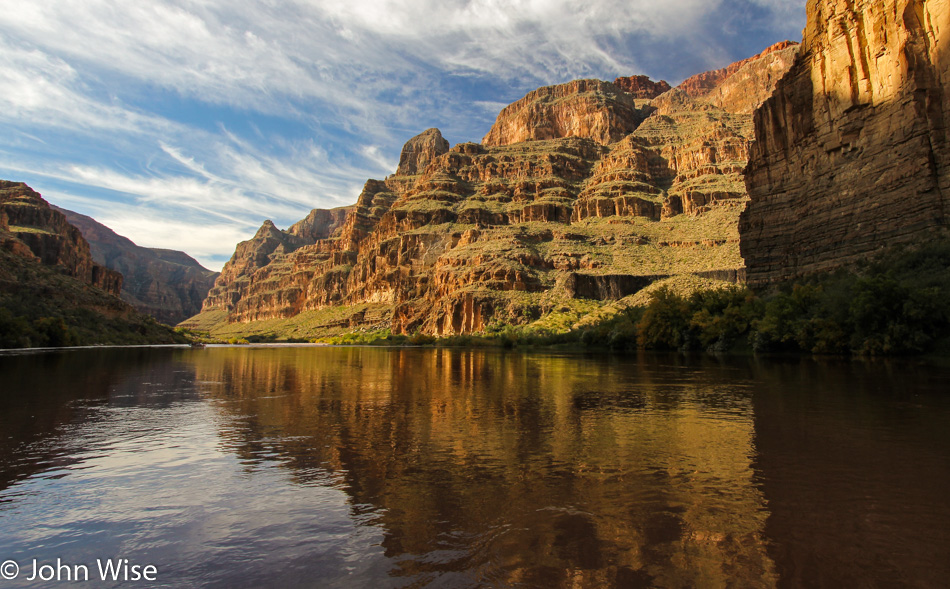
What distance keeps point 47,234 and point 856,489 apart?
618 feet

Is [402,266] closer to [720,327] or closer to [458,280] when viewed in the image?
[458,280]

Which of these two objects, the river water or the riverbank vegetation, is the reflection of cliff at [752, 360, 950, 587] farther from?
the riverbank vegetation

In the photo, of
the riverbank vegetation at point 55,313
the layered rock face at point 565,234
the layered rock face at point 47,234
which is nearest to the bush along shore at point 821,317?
the layered rock face at point 565,234

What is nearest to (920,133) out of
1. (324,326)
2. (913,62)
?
(913,62)

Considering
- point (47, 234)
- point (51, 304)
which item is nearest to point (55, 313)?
point (51, 304)

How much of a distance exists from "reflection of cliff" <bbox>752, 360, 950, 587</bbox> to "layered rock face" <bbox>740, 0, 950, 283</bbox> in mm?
35061

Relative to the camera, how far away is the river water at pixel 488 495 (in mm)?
4797

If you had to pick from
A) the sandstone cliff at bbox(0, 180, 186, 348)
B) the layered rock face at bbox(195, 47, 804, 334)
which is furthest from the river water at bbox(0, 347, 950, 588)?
the layered rock face at bbox(195, 47, 804, 334)

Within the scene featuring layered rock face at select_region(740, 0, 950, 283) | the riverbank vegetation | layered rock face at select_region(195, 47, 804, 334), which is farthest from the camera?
layered rock face at select_region(195, 47, 804, 334)

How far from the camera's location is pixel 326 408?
51.1 ft

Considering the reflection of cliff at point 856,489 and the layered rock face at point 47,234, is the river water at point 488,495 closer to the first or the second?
the reflection of cliff at point 856,489

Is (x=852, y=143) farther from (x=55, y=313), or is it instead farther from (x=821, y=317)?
(x=55, y=313)

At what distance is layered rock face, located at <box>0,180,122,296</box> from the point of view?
13962 centimetres

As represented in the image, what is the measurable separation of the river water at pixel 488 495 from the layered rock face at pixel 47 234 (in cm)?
15465
